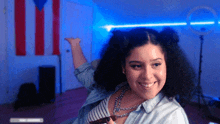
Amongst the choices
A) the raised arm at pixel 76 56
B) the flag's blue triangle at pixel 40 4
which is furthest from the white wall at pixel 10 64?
the raised arm at pixel 76 56

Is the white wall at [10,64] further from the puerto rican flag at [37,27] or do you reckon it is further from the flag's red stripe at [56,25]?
the flag's red stripe at [56,25]

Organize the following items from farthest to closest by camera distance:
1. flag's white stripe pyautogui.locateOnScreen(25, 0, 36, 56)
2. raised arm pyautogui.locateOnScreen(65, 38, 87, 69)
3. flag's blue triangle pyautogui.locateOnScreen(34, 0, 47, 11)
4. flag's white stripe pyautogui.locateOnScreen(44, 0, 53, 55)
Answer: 1. flag's white stripe pyautogui.locateOnScreen(44, 0, 53, 55)
2. flag's blue triangle pyautogui.locateOnScreen(34, 0, 47, 11)
3. flag's white stripe pyautogui.locateOnScreen(25, 0, 36, 56)
4. raised arm pyautogui.locateOnScreen(65, 38, 87, 69)

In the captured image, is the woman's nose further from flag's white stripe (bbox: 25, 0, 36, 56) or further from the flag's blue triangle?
the flag's blue triangle

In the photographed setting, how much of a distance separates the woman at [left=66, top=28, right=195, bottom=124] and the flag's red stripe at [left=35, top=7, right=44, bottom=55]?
9.50 feet

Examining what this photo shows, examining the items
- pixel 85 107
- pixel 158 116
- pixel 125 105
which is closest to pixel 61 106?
pixel 85 107

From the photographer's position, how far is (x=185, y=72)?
0.83 m

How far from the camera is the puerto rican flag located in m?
3.28

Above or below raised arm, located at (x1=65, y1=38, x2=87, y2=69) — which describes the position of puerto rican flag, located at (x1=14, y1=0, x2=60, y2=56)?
above

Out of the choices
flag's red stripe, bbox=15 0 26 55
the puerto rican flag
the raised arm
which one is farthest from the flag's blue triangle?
the raised arm

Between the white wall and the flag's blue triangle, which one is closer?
the white wall

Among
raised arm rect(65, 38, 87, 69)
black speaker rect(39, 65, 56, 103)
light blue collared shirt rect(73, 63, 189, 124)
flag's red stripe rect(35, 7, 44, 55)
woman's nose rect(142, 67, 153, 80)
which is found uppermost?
flag's red stripe rect(35, 7, 44, 55)

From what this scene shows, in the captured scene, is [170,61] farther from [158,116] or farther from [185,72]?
[158,116]

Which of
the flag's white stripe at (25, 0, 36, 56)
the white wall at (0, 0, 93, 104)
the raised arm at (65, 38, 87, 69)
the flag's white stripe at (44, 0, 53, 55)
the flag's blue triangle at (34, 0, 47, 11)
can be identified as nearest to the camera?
the raised arm at (65, 38, 87, 69)

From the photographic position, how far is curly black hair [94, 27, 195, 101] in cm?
74
